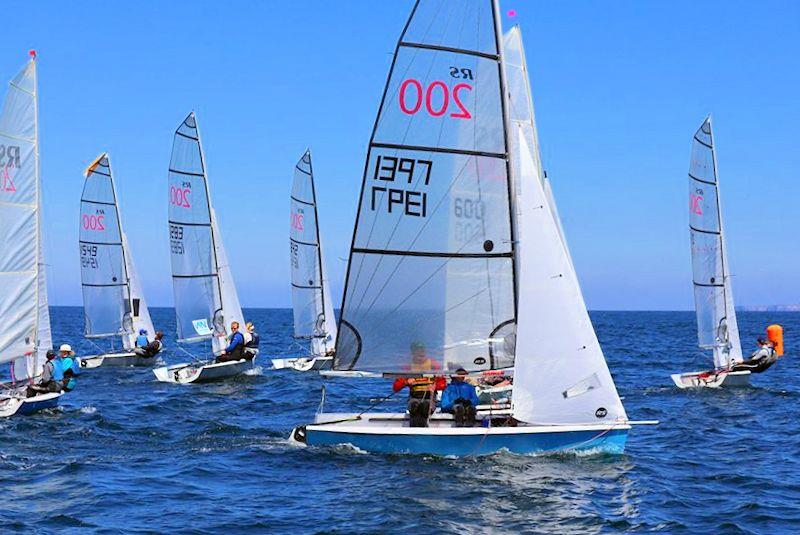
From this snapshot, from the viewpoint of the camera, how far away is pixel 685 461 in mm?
15750

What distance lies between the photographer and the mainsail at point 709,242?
92.5 ft

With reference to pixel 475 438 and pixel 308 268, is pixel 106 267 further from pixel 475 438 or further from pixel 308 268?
pixel 475 438

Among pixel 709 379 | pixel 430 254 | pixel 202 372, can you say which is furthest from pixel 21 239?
pixel 709 379

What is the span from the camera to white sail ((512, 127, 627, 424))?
1419 cm

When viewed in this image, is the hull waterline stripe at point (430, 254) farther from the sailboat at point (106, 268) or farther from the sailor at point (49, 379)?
the sailboat at point (106, 268)

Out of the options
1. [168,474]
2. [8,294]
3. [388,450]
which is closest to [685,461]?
[388,450]

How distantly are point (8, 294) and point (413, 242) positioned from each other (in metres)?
10.2

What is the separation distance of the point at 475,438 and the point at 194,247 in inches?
776

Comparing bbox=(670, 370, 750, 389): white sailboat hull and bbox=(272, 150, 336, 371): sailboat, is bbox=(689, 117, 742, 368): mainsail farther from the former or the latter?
bbox=(272, 150, 336, 371): sailboat

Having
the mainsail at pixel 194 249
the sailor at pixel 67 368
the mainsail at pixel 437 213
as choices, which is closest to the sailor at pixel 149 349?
the mainsail at pixel 194 249

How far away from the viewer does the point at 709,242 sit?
28297mm

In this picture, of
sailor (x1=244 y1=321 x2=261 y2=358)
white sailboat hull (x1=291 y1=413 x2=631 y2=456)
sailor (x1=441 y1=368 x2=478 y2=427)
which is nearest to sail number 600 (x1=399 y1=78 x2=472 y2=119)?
sailor (x1=441 y1=368 x2=478 y2=427)

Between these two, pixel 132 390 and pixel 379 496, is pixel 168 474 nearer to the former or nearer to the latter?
pixel 379 496

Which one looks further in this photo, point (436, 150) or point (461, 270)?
point (461, 270)
